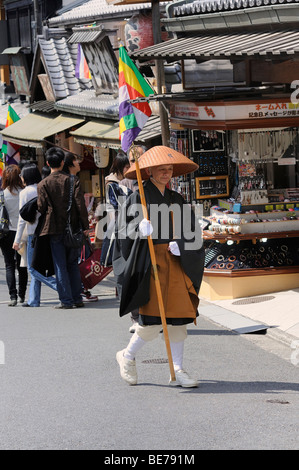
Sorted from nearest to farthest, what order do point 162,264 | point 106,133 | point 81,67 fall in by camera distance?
point 162,264 < point 106,133 < point 81,67

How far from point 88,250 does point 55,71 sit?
10657mm

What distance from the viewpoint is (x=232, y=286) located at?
40.9ft

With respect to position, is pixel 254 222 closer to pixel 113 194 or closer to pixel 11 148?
pixel 113 194

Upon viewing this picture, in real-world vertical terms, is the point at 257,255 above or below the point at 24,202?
below

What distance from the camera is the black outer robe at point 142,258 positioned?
7918 mm

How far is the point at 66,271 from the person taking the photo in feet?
40.4

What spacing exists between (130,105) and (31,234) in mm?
2233

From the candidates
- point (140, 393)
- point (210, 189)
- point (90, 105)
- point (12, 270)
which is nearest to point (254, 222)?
point (210, 189)

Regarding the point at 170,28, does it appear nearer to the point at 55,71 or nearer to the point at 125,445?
the point at 125,445

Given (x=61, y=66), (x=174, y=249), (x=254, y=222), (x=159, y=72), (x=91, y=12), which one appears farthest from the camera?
(x=61, y=66)

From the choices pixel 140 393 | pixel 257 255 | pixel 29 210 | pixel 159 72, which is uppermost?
pixel 159 72

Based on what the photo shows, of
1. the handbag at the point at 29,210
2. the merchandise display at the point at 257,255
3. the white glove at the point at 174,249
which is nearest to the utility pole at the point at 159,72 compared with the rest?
the merchandise display at the point at 257,255
